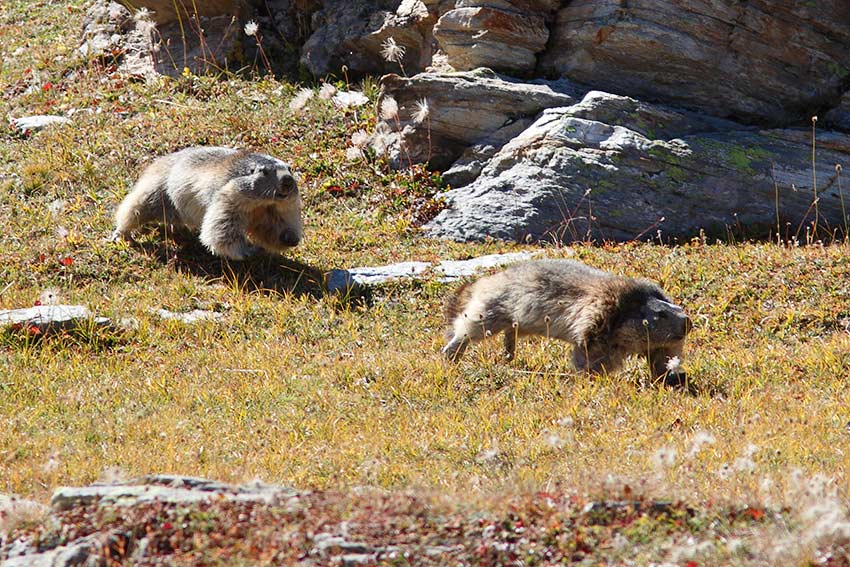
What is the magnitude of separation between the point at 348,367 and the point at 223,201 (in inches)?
168

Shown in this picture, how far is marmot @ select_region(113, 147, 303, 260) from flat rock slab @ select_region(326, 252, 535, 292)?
961mm

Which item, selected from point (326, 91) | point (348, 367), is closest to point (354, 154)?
point (326, 91)

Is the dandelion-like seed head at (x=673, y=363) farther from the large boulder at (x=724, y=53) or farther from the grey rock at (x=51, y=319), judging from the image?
the large boulder at (x=724, y=53)

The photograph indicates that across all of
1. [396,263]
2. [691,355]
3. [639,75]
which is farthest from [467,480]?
[639,75]

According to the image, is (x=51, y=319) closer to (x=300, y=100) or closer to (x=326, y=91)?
(x=300, y=100)

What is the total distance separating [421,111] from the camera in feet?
54.9

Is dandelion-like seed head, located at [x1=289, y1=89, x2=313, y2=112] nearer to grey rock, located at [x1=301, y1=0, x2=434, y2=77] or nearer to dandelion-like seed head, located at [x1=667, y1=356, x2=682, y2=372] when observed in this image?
grey rock, located at [x1=301, y1=0, x2=434, y2=77]

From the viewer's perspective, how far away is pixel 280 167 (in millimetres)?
14383

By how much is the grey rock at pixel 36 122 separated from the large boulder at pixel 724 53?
956 centimetres

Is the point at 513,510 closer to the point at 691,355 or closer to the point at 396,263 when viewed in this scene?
the point at 691,355

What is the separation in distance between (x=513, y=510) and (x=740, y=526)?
132cm

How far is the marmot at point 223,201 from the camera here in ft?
46.8

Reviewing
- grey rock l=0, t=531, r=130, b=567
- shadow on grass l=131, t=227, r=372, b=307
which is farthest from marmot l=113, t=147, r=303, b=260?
grey rock l=0, t=531, r=130, b=567

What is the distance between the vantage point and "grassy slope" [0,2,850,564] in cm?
842
